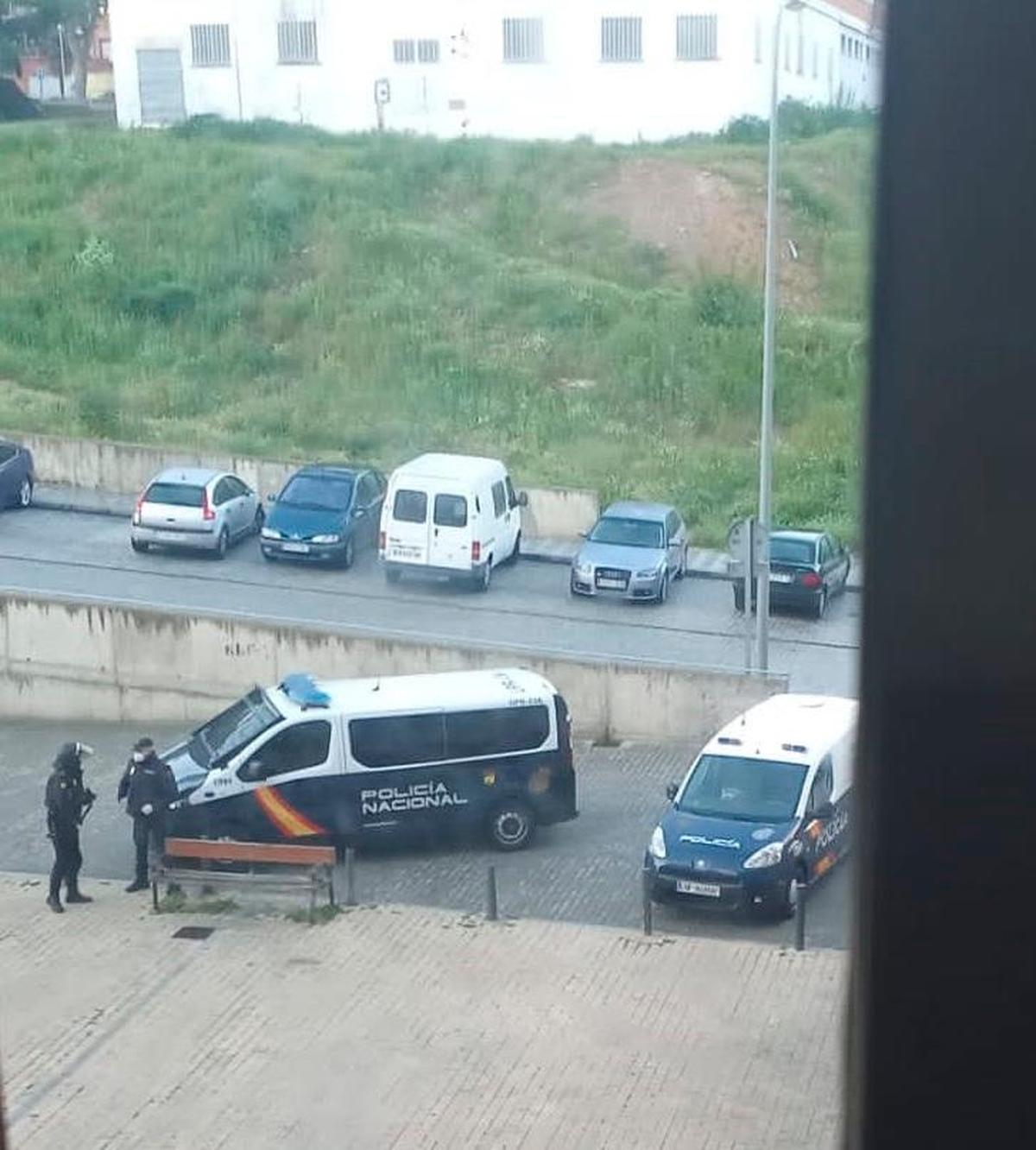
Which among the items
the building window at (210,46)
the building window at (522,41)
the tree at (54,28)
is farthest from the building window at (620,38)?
the tree at (54,28)

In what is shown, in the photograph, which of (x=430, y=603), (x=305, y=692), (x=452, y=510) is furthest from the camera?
(x=452, y=510)

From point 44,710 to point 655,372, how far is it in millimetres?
4578

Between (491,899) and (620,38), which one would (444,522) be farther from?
(620,38)

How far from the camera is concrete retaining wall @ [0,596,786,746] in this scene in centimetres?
500

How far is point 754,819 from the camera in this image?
12.4 feet

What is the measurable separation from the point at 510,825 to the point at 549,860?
5.0 inches

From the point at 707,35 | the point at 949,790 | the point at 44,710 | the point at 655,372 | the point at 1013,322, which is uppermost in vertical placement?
the point at 707,35

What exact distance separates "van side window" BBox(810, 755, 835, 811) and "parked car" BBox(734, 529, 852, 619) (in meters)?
1.71

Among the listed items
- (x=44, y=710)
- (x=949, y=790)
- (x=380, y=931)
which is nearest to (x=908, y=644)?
(x=949, y=790)

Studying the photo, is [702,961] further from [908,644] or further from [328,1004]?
[908,644]

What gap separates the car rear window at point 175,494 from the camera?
22.5ft

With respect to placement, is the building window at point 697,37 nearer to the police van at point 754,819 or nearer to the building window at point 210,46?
the building window at point 210,46

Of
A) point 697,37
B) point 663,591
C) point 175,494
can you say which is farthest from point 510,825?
point 697,37

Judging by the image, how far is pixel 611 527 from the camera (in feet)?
21.3
